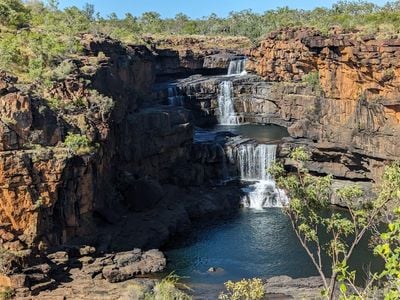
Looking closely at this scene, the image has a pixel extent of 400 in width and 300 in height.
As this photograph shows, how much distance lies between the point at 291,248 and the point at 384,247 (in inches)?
1058

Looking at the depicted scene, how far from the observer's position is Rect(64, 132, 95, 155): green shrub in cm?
3034

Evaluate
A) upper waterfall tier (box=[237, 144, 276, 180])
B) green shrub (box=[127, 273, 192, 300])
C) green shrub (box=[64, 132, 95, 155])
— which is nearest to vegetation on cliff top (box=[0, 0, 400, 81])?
green shrub (box=[64, 132, 95, 155])

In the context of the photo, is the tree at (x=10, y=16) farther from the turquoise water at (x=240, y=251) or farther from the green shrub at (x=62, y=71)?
the turquoise water at (x=240, y=251)

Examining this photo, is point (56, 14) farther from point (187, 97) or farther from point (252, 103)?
point (252, 103)

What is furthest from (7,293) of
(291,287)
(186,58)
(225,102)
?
(186,58)

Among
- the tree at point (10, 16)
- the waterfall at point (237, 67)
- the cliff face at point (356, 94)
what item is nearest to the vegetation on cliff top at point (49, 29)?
the tree at point (10, 16)

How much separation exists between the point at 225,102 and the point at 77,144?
121ft

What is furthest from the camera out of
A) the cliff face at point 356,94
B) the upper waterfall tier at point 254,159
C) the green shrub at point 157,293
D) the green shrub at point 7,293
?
the upper waterfall tier at point 254,159

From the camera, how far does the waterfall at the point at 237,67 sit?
74.4 m

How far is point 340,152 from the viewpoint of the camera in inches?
1705

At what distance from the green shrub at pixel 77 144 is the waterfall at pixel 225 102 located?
3509cm

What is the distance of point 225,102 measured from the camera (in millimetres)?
65938

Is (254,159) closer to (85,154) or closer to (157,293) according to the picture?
(85,154)

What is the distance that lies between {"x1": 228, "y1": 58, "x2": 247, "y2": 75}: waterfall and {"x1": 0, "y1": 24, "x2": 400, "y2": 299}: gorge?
1091 cm
